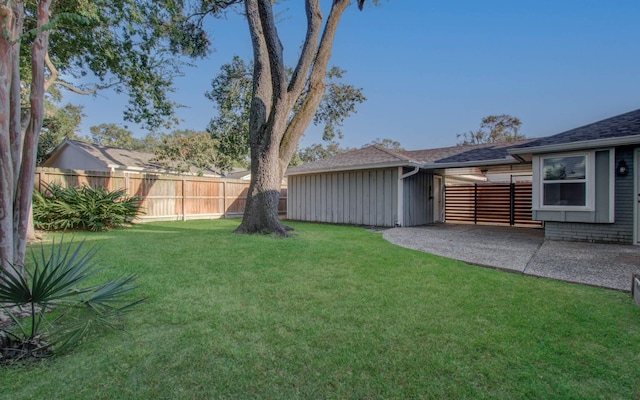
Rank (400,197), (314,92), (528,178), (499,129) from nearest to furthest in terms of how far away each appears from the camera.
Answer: (314,92) → (400,197) → (528,178) → (499,129)

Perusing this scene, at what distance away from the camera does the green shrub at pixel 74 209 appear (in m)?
8.38

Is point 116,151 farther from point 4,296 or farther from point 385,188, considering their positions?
point 4,296

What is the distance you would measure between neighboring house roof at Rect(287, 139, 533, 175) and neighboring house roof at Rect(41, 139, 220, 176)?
9591 mm

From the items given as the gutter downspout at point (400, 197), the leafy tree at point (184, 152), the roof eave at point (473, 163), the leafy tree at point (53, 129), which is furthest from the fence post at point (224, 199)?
the leafy tree at point (53, 129)

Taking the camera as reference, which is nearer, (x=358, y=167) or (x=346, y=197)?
(x=358, y=167)

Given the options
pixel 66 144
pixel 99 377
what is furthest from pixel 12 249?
pixel 66 144

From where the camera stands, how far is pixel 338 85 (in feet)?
45.3

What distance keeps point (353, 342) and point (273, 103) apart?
23.9 ft

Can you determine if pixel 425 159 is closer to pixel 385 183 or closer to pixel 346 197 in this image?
pixel 385 183

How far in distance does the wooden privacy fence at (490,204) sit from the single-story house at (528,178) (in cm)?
16

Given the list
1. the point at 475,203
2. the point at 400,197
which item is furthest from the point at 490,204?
the point at 400,197

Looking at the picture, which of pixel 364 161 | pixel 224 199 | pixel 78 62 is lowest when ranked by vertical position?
pixel 224 199

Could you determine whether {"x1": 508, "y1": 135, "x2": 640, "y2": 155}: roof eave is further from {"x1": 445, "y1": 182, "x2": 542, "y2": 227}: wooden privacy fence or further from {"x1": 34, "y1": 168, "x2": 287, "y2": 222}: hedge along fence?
{"x1": 34, "y1": 168, "x2": 287, "y2": 222}: hedge along fence

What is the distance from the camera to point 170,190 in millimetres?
12852
